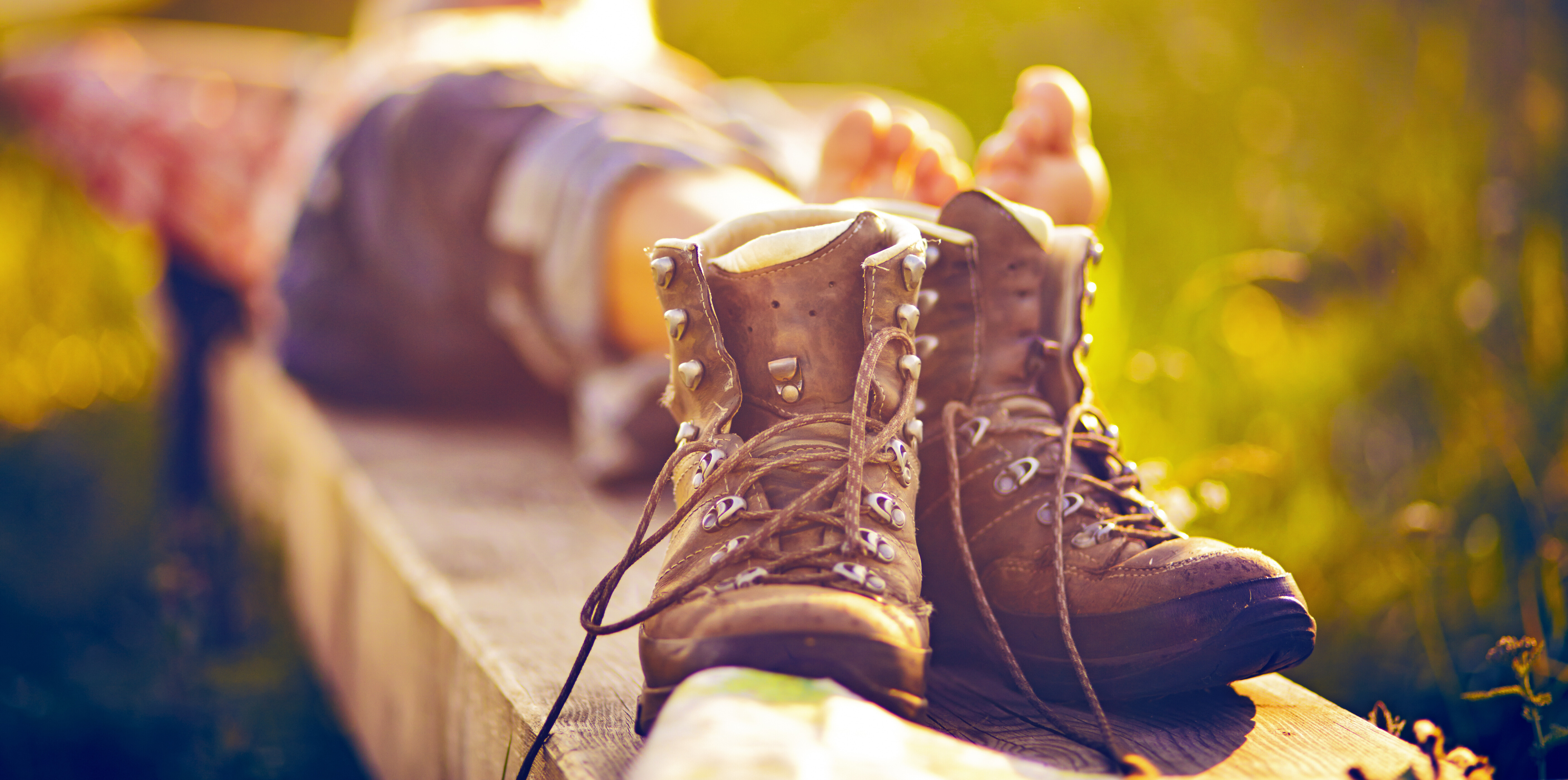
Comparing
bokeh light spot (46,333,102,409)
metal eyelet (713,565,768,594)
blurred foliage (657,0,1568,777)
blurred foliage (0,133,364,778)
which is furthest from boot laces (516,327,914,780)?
bokeh light spot (46,333,102,409)

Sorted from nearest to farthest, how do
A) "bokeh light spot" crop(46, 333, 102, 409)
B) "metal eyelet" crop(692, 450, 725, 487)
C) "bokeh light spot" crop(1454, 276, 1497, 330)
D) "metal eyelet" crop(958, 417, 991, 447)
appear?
"metal eyelet" crop(692, 450, 725, 487)
"metal eyelet" crop(958, 417, 991, 447)
"bokeh light spot" crop(1454, 276, 1497, 330)
"bokeh light spot" crop(46, 333, 102, 409)

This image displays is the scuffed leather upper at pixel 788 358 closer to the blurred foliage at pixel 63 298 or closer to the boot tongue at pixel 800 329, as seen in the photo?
the boot tongue at pixel 800 329

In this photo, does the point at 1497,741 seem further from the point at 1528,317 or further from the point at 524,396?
the point at 524,396

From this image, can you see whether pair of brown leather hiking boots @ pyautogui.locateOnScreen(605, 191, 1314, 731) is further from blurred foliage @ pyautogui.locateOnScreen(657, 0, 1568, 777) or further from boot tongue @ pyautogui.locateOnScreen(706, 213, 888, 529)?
blurred foliage @ pyautogui.locateOnScreen(657, 0, 1568, 777)

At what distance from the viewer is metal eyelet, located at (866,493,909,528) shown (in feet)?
2.30

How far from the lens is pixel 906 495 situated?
738 millimetres

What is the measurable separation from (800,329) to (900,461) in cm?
12

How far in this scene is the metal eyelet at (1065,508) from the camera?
771 mm

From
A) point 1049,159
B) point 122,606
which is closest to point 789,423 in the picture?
point 1049,159

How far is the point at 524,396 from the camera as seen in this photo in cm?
176

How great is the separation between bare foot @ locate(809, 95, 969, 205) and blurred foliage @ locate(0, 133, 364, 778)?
953 mm

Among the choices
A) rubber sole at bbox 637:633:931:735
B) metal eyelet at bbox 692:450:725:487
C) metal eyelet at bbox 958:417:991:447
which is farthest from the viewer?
metal eyelet at bbox 958:417:991:447

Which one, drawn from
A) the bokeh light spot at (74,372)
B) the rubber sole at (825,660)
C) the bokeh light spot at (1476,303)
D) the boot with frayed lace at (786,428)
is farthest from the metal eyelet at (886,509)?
the bokeh light spot at (74,372)

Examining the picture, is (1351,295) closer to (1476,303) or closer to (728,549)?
(1476,303)
